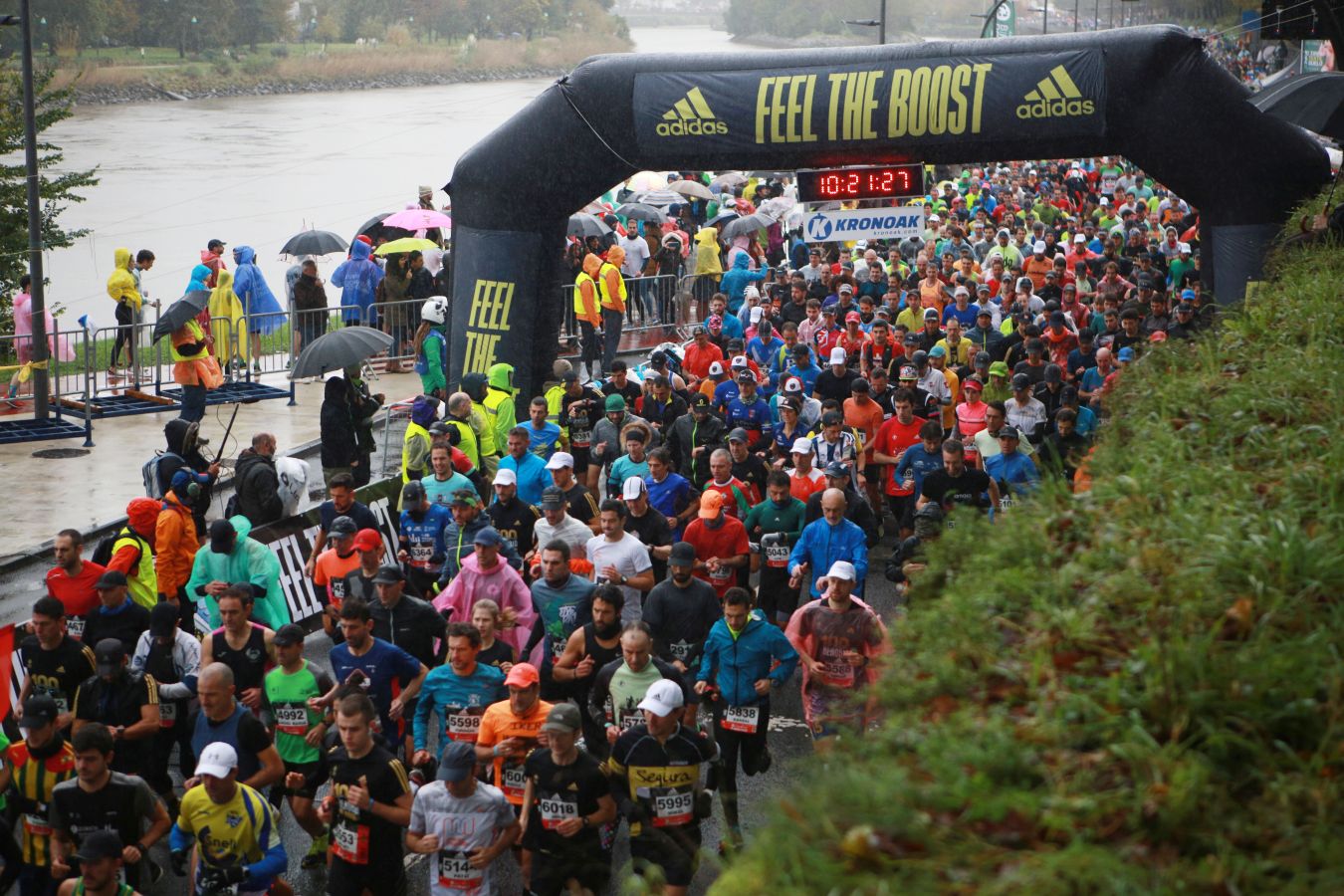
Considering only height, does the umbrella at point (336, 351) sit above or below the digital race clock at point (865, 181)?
below

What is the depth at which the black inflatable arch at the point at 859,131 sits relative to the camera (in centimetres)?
1345

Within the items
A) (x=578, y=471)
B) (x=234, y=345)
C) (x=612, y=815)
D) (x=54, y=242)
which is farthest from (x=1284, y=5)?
(x=54, y=242)

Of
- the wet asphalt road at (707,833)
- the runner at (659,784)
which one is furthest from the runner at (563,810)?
the wet asphalt road at (707,833)

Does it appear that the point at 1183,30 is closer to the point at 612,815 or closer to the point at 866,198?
the point at 866,198

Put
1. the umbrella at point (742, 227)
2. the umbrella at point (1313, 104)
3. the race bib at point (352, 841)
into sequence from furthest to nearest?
the umbrella at point (742, 227) < the umbrella at point (1313, 104) < the race bib at point (352, 841)

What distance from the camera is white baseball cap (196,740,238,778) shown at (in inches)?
281

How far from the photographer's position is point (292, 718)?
→ 8328 millimetres

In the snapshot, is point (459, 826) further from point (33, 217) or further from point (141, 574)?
point (33, 217)

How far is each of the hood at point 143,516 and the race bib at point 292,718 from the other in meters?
2.50

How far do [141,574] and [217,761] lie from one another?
134 inches

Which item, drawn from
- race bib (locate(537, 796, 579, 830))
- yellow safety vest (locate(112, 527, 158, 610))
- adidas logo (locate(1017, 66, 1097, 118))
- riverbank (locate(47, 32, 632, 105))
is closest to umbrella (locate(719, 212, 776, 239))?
adidas logo (locate(1017, 66, 1097, 118))

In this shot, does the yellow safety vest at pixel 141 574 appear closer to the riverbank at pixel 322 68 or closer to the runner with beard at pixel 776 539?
the runner with beard at pixel 776 539

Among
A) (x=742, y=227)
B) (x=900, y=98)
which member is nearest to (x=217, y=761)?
(x=900, y=98)

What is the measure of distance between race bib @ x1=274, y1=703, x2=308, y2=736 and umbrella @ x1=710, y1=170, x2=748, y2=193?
29.5m
